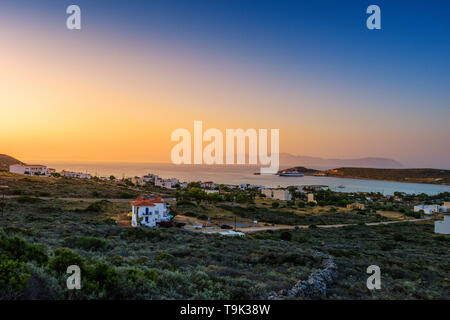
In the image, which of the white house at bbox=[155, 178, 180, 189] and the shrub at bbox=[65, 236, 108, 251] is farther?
the white house at bbox=[155, 178, 180, 189]

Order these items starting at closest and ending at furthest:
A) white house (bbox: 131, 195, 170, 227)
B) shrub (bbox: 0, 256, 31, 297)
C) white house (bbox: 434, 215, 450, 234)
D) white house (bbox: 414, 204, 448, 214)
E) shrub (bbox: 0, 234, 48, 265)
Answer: shrub (bbox: 0, 256, 31, 297), shrub (bbox: 0, 234, 48, 265), white house (bbox: 131, 195, 170, 227), white house (bbox: 434, 215, 450, 234), white house (bbox: 414, 204, 448, 214)

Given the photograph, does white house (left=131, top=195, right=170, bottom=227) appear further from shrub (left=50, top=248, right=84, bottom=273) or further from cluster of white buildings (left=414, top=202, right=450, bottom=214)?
cluster of white buildings (left=414, top=202, right=450, bottom=214)

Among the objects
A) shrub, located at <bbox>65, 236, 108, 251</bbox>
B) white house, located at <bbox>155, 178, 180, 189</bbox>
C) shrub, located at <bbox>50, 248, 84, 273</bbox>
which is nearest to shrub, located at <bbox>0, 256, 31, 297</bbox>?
shrub, located at <bbox>50, 248, 84, 273</bbox>

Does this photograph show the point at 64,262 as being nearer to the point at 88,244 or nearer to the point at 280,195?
the point at 88,244

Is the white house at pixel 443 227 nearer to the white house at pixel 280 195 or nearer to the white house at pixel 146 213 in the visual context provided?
the white house at pixel 146 213

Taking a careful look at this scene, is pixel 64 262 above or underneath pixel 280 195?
above
